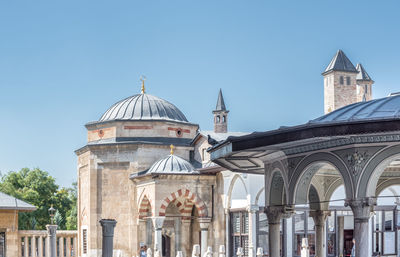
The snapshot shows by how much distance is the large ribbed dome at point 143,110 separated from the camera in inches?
1214

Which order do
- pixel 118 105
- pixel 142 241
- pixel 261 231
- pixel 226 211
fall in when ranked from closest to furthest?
pixel 261 231 < pixel 226 211 < pixel 142 241 < pixel 118 105

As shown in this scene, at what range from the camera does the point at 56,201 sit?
52562 millimetres

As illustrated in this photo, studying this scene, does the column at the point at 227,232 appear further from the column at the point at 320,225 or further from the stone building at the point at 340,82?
the stone building at the point at 340,82

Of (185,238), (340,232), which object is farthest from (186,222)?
(340,232)

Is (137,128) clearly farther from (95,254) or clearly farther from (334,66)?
(334,66)

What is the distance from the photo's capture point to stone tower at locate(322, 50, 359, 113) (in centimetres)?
3950

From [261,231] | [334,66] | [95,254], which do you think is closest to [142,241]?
[95,254]

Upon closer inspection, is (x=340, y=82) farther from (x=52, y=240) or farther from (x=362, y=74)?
(x=52, y=240)

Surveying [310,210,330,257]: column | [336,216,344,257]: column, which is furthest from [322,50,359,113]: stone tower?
[310,210,330,257]: column

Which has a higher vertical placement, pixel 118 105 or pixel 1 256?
pixel 118 105

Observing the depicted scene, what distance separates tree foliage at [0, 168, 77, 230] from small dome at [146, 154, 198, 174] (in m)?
21.4

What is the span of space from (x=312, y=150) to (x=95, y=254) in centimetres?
2041

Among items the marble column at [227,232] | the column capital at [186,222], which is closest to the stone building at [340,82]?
the column capital at [186,222]

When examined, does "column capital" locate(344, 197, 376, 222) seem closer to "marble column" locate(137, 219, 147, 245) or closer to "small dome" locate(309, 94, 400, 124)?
"small dome" locate(309, 94, 400, 124)
